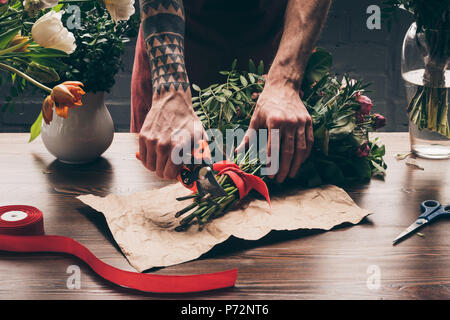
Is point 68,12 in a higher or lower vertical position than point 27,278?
higher

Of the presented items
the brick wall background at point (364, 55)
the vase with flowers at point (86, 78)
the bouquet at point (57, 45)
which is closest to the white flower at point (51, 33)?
the bouquet at point (57, 45)

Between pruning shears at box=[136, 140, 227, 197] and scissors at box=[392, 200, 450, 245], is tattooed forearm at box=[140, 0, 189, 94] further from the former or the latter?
scissors at box=[392, 200, 450, 245]

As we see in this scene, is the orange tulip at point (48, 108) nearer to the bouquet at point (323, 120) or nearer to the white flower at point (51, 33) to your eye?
the white flower at point (51, 33)

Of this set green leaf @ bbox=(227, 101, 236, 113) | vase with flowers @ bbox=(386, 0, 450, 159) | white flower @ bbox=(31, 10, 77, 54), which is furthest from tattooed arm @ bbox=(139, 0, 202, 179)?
vase with flowers @ bbox=(386, 0, 450, 159)

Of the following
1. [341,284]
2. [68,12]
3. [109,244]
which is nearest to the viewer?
[341,284]

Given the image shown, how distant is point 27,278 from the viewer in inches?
28.0

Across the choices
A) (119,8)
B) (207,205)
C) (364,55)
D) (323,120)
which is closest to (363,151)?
(323,120)

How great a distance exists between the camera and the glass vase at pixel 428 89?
44.7 inches

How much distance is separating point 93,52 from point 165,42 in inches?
7.1

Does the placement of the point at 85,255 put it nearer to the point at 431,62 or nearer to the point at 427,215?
the point at 427,215

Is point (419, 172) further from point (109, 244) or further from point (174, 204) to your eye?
point (109, 244)

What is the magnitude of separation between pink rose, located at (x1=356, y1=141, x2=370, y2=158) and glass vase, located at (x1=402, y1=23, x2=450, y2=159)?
200mm

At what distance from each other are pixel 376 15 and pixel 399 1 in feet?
3.38

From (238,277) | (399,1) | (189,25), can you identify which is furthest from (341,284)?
(189,25)
